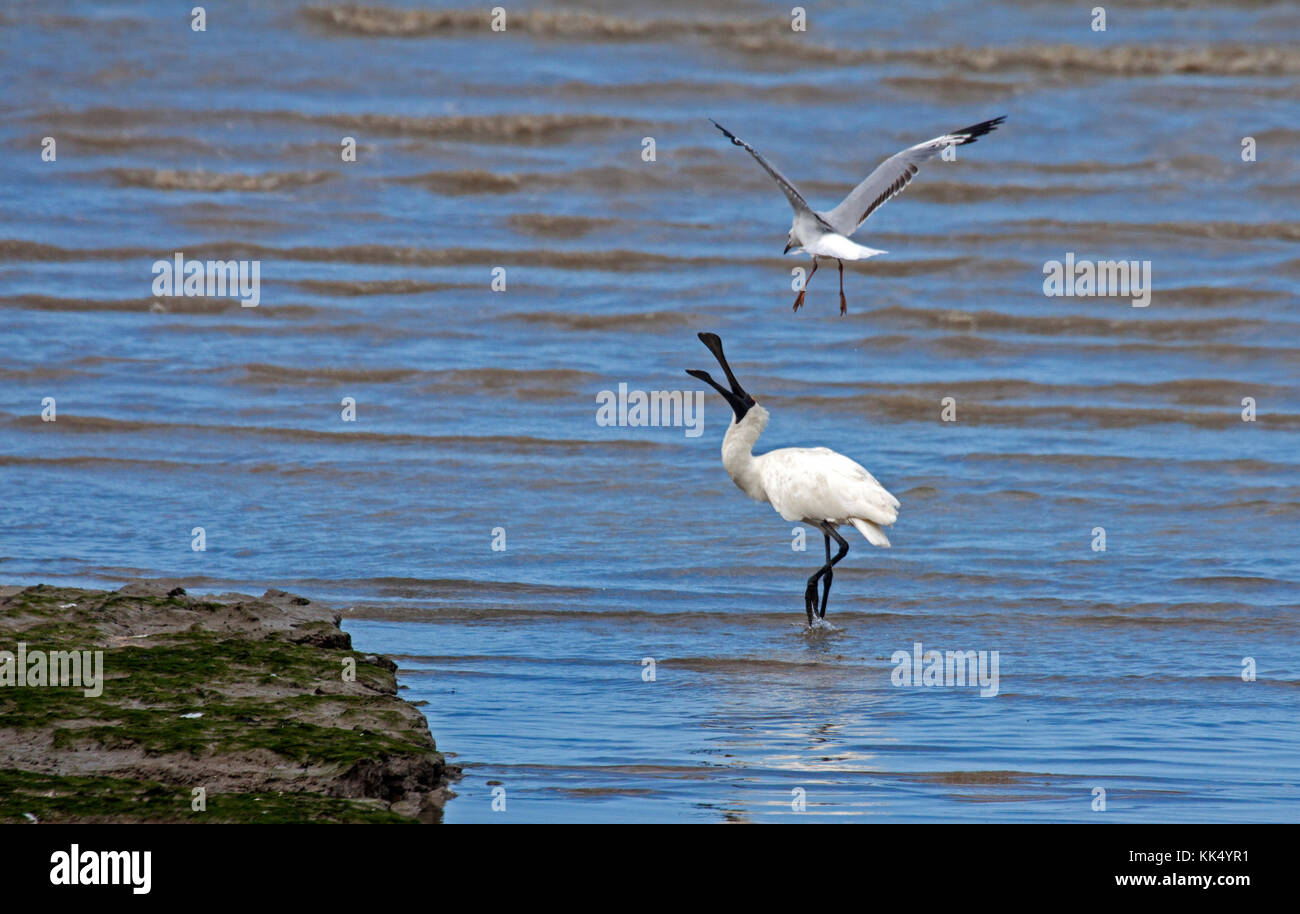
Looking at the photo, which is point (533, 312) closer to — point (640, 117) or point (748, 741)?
point (640, 117)

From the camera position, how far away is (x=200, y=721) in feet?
17.6

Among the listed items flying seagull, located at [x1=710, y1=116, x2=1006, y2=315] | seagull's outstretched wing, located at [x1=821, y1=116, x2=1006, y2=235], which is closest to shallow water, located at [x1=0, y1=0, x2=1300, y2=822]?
flying seagull, located at [x1=710, y1=116, x2=1006, y2=315]

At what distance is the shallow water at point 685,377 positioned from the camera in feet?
21.4

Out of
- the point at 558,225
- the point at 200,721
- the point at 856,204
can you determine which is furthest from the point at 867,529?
the point at 558,225

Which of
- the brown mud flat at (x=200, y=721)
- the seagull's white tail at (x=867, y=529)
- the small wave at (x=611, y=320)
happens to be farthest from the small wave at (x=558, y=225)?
the brown mud flat at (x=200, y=721)

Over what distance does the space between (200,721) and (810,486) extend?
352 cm

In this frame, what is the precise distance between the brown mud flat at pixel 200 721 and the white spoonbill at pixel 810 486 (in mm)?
2344

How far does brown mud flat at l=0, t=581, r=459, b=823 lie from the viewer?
4.74m

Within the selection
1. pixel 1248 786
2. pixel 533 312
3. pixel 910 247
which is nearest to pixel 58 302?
pixel 533 312

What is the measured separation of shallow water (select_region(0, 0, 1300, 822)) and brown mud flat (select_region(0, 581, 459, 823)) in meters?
0.30

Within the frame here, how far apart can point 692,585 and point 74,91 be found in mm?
14308

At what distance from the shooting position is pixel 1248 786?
559 centimetres

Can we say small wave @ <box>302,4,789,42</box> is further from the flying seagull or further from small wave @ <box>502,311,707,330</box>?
the flying seagull

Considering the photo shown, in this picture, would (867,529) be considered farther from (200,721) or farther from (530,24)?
(530,24)
